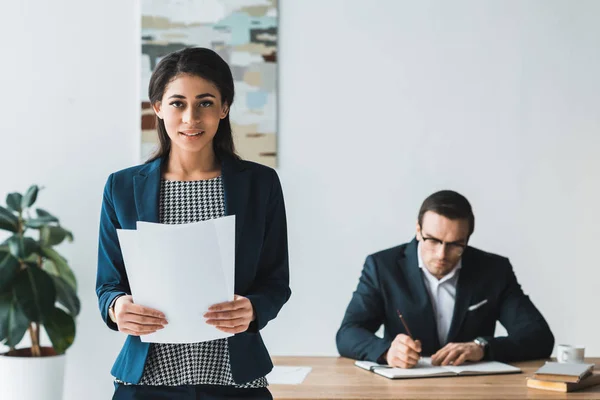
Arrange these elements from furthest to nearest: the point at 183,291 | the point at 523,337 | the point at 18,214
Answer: the point at 18,214, the point at 523,337, the point at 183,291

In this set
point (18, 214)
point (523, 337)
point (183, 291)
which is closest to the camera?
point (183, 291)

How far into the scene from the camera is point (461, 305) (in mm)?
2914

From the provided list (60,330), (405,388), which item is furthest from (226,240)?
(60,330)

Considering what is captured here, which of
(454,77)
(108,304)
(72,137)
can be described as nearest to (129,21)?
(72,137)

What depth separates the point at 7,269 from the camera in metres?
3.64

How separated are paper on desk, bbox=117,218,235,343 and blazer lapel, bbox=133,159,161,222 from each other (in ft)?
0.32

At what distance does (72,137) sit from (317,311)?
5.27 feet

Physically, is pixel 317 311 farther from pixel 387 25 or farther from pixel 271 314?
pixel 271 314

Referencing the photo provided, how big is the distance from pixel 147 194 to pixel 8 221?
259 cm

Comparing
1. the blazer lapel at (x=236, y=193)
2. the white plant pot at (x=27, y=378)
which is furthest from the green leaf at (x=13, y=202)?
the blazer lapel at (x=236, y=193)

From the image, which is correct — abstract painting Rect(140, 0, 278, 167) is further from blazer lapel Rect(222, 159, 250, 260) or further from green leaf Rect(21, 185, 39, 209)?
blazer lapel Rect(222, 159, 250, 260)

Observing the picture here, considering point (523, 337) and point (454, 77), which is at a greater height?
point (454, 77)

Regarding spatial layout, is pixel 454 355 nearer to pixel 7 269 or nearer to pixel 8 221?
pixel 7 269

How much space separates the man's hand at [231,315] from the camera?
136 centimetres
